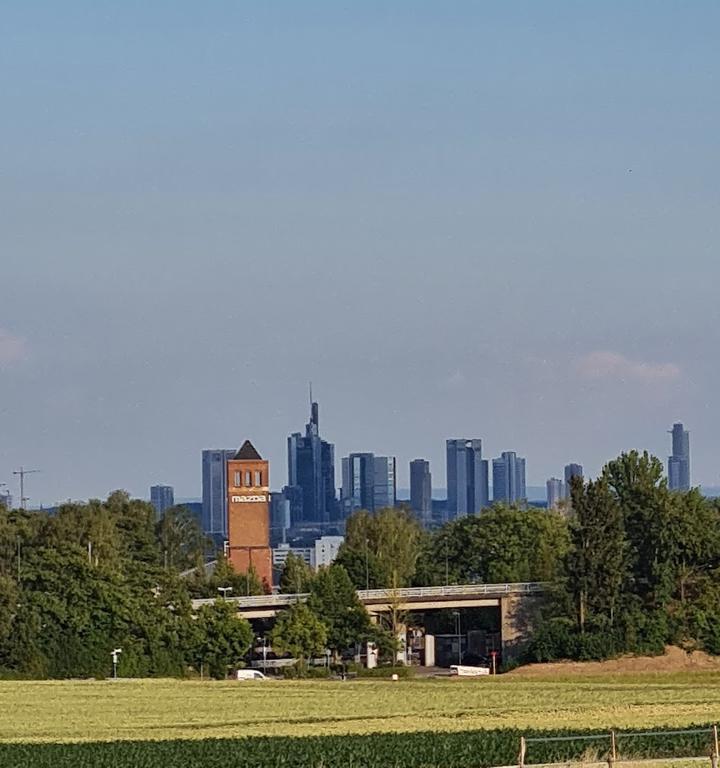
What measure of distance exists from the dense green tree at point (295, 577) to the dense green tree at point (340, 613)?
4.87 m

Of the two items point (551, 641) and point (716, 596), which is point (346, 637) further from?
point (716, 596)

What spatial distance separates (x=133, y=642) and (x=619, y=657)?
2604cm

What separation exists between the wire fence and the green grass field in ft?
16.6

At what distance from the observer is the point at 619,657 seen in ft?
340

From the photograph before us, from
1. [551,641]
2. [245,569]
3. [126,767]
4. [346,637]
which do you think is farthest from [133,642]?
[126,767]

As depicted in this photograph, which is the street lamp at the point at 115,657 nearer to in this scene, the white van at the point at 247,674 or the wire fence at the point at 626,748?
the white van at the point at 247,674

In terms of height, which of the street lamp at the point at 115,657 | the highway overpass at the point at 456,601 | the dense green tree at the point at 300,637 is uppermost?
the highway overpass at the point at 456,601

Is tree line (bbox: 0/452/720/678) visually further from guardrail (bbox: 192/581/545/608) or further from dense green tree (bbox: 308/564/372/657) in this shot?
guardrail (bbox: 192/581/545/608)

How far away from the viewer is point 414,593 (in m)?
117

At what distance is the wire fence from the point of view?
42.5 metres

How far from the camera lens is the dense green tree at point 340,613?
110 m

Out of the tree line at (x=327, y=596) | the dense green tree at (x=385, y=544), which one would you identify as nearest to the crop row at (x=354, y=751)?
the tree line at (x=327, y=596)

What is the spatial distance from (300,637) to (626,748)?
61844 mm

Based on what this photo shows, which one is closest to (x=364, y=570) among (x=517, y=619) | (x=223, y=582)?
(x=223, y=582)
